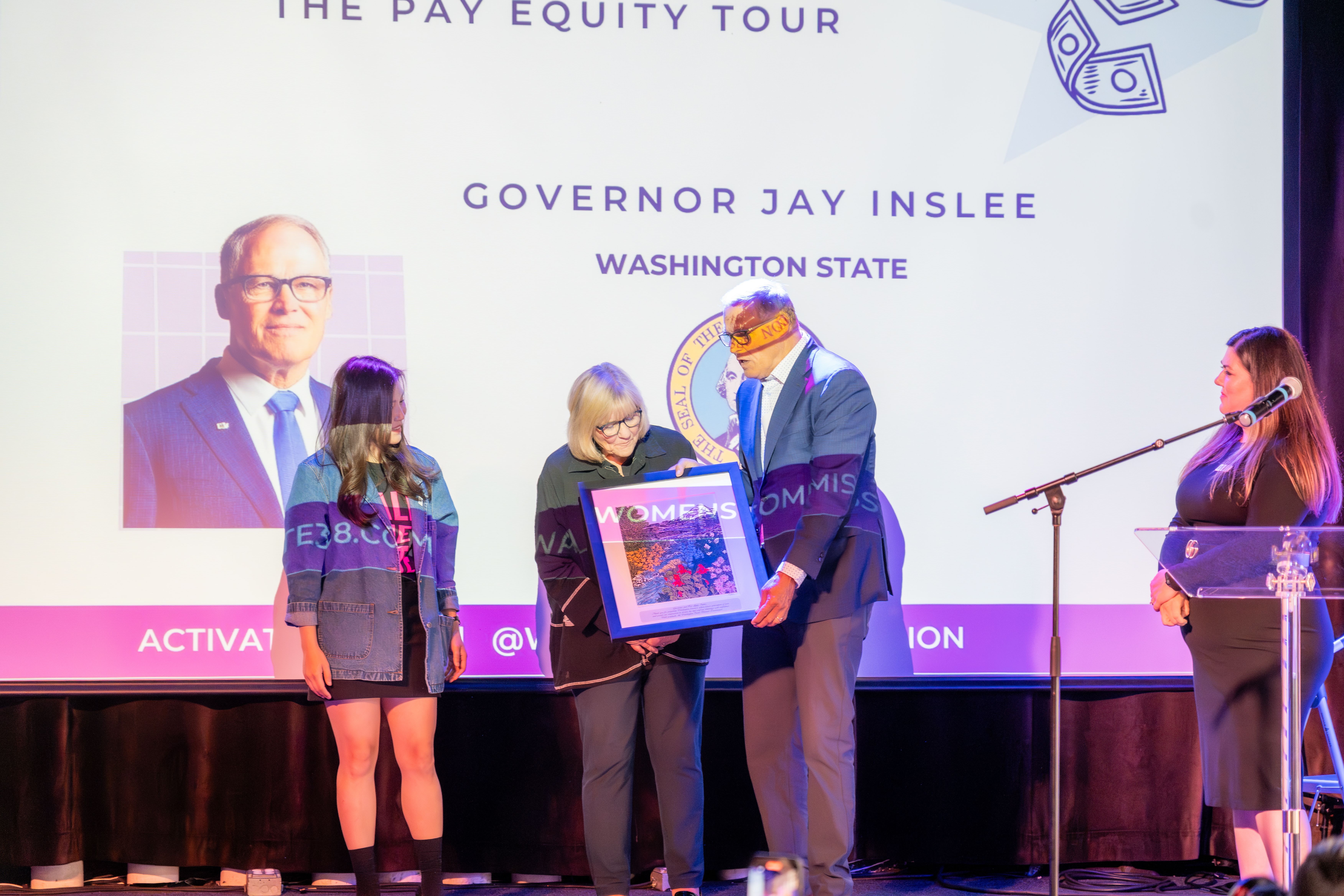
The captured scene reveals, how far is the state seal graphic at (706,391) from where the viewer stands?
3.90 m

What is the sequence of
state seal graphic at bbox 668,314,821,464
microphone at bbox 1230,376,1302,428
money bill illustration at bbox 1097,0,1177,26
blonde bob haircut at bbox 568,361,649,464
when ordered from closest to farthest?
microphone at bbox 1230,376,1302,428
blonde bob haircut at bbox 568,361,649,464
state seal graphic at bbox 668,314,821,464
money bill illustration at bbox 1097,0,1177,26

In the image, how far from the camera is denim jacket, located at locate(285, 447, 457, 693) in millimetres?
3086

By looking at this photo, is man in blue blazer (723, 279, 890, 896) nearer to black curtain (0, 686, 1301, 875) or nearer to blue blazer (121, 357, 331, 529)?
black curtain (0, 686, 1301, 875)

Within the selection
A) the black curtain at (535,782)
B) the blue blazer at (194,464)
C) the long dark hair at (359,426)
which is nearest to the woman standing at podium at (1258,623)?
the black curtain at (535,782)

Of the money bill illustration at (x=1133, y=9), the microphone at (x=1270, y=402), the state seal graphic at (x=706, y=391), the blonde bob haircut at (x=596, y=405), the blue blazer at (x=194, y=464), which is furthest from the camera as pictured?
the money bill illustration at (x=1133, y=9)

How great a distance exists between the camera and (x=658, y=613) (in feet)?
9.99

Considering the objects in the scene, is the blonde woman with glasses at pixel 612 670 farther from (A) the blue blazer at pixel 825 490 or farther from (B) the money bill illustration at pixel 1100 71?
(B) the money bill illustration at pixel 1100 71

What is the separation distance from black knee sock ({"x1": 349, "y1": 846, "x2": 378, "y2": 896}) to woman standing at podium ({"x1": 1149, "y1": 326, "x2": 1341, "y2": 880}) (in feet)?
7.55

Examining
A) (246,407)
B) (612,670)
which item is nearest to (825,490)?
(612,670)

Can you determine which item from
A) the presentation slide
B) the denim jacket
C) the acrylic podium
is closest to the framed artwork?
the denim jacket

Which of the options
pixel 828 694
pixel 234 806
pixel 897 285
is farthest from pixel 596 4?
pixel 234 806

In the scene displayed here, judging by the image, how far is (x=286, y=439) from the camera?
3838mm

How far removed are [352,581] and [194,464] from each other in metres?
1.06

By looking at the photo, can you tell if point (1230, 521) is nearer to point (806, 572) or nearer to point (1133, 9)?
point (806, 572)
